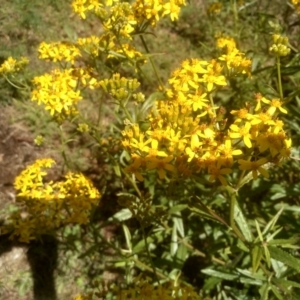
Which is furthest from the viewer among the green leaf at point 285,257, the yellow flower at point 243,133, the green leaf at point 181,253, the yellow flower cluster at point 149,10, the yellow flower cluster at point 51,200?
the green leaf at point 181,253

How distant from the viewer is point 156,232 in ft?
14.0

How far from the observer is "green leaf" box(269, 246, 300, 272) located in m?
3.04

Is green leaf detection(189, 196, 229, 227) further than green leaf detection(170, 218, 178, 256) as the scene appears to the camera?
No

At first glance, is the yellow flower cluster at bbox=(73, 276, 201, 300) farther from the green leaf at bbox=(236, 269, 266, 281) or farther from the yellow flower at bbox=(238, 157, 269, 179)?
the yellow flower at bbox=(238, 157, 269, 179)

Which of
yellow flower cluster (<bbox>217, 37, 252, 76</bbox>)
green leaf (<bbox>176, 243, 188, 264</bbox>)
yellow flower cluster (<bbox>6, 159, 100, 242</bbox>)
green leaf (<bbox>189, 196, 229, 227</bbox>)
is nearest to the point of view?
green leaf (<bbox>189, 196, 229, 227</bbox>)

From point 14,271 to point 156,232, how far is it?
64.6 inches

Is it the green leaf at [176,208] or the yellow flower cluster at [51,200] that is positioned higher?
the yellow flower cluster at [51,200]

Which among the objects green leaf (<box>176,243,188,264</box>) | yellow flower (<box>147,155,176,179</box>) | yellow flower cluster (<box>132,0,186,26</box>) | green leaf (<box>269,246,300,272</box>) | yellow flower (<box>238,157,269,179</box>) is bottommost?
green leaf (<box>176,243,188,264</box>)

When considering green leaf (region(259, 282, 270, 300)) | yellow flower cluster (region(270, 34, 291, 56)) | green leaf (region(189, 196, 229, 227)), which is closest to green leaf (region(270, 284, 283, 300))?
green leaf (region(259, 282, 270, 300))

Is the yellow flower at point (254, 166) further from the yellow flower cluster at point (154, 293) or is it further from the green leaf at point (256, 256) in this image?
the yellow flower cluster at point (154, 293)

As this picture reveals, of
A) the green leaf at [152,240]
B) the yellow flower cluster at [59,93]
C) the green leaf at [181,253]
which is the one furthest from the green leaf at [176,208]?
the yellow flower cluster at [59,93]

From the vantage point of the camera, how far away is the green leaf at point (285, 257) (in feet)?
9.97

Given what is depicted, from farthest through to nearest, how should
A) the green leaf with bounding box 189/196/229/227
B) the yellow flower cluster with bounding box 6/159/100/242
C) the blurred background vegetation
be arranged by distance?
1. the blurred background vegetation
2. the yellow flower cluster with bounding box 6/159/100/242
3. the green leaf with bounding box 189/196/229/227

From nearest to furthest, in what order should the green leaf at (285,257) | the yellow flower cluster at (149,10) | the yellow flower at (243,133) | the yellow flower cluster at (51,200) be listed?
the yellow flower at (243,133) < the green leaf at (285,257) < the yellow flower cluster at (149,10) < the yellow flower cluster at (51,200)
